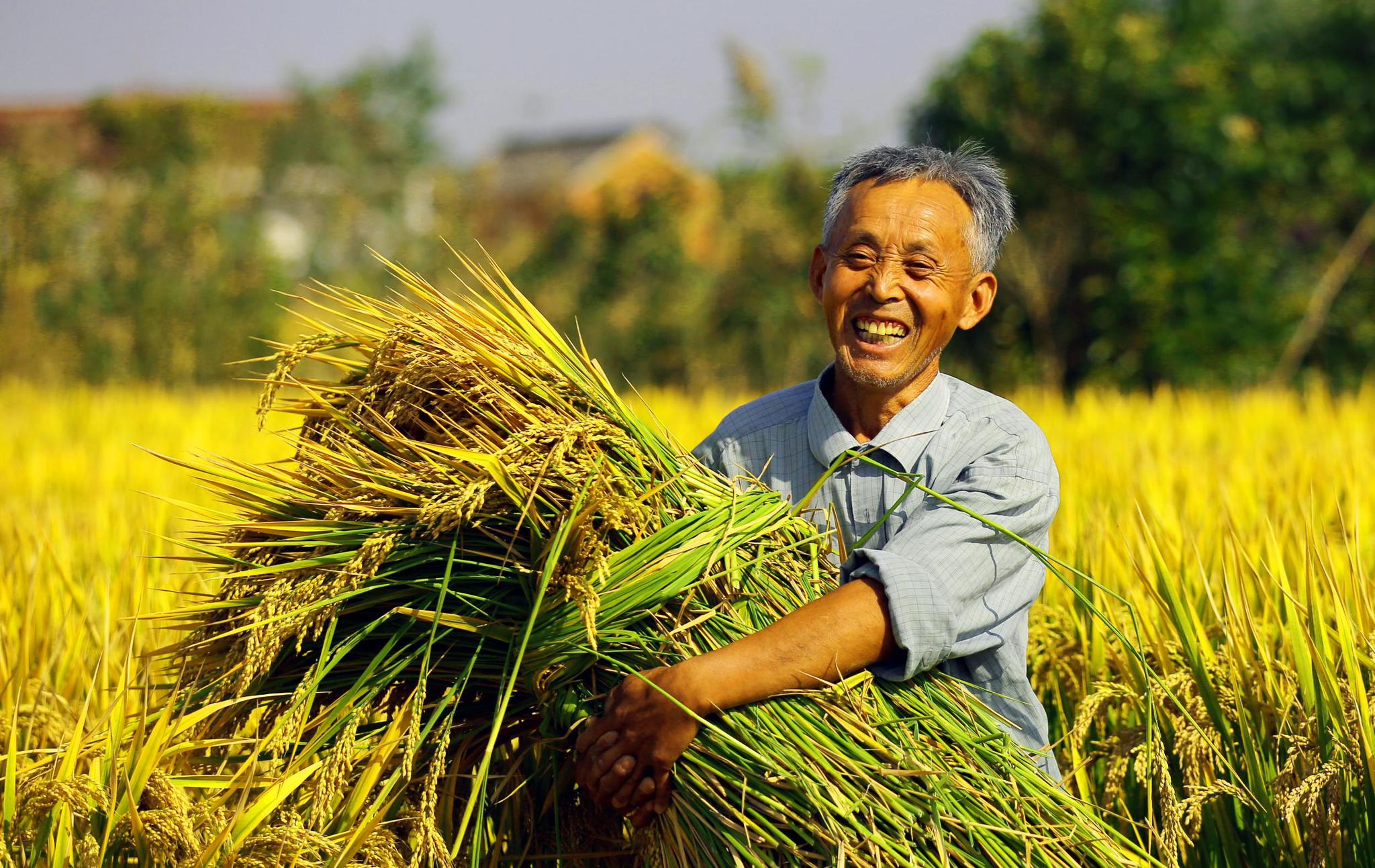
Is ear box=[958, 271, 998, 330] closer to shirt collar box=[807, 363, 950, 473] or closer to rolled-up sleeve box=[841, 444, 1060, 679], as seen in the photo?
shirt collar box=[807, 363, 950, 473]

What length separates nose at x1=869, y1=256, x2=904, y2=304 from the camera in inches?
79.7

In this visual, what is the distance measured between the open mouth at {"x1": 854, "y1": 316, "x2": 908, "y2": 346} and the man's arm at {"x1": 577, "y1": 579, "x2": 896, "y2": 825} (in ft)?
1.60

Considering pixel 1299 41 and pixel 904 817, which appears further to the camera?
pixel 1299 41

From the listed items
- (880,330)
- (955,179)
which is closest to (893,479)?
(880,330)

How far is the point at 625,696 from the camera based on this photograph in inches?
66.7

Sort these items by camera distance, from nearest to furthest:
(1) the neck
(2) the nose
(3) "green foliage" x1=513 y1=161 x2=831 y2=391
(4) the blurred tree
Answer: (2) the nose → (1) the neck → (4) the blurred tree → (3) "green foliage" x1=513 y1=161 x2=831 y2=391

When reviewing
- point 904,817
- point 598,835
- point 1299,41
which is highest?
point 1299,41

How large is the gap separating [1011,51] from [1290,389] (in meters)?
3.31

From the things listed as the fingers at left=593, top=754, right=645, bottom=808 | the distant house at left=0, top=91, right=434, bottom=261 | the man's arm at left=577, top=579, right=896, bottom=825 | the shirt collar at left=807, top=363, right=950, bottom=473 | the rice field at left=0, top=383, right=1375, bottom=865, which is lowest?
the rice field at left=0, top=383, right=1375, bottom=865

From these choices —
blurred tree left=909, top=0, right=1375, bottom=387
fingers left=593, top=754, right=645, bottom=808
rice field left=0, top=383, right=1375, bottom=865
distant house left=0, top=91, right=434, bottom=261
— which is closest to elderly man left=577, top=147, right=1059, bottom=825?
fingers left=593, top=754, right=645, bottom=808

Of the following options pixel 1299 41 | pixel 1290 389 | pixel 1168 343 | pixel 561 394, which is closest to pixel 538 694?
pixel 561 394

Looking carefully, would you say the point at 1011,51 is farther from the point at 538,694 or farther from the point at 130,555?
the point at 538,694

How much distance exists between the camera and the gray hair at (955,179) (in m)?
2.05

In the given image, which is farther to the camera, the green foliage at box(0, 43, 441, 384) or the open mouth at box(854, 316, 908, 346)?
the green foliage at box(0, 43, 441, 384)
